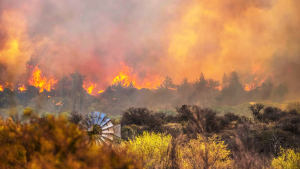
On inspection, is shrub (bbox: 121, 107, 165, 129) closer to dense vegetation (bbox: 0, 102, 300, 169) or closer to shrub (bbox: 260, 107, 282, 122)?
dense vegetation (bbox: 0, 102, 300, 169)

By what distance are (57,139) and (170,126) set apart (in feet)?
98.3

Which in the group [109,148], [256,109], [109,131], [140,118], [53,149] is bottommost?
[109,148]

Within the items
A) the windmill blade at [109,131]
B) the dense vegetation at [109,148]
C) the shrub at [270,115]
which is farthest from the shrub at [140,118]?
the shrub at [270,115]

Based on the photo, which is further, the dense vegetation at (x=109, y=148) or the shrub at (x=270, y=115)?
the shrub at (x=270, y=115)

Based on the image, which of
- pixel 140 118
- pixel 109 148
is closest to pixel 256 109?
pixel 140 118

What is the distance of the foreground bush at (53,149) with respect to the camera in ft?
14.0

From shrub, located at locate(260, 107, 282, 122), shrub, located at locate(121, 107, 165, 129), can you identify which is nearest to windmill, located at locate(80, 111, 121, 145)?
shrub, located at locate(121, 107, 165, 129)

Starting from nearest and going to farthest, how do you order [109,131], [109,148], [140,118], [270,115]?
[109,148]
[109,131]
[140,118]
[270,115]

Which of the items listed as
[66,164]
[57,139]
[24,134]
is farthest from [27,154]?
[66,164]

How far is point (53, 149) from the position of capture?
4719 millimetres

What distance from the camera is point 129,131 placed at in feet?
99.3

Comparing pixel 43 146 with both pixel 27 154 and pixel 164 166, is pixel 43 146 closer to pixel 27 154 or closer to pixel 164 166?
pixel 27 154

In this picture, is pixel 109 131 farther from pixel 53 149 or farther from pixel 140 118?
pixel 53 149

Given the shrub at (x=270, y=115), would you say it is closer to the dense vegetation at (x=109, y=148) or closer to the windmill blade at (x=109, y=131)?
the dense vegetation at (x=109, y=148)
